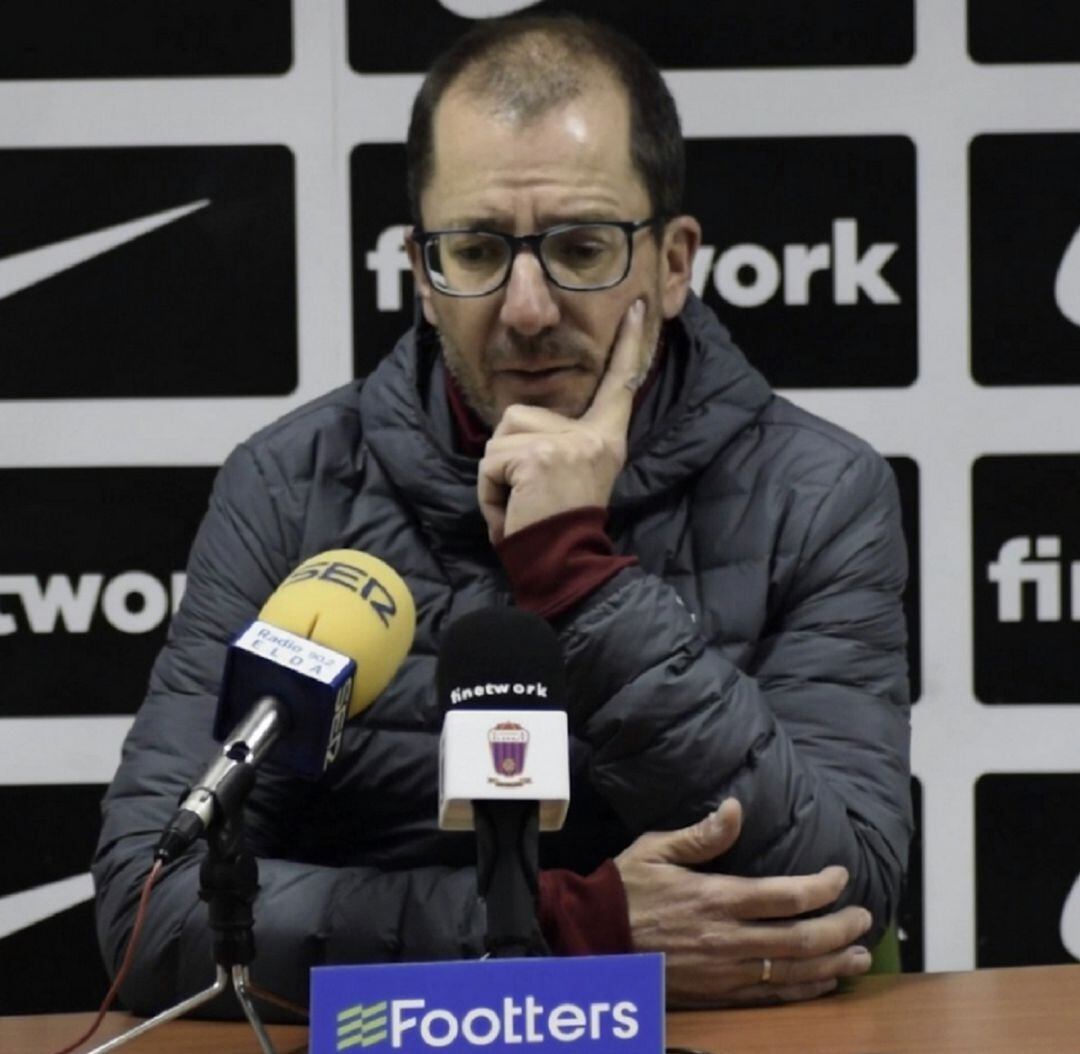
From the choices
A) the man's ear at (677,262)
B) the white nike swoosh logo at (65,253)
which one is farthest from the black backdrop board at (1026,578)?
the white nike swoosh logo at (65,253)

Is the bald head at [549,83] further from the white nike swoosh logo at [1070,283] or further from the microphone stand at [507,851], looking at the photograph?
the microphone stand at [507,851]

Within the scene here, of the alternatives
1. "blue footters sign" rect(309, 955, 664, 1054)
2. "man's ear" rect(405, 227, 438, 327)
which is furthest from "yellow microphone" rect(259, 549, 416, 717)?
"man's ear" rect(405, 227, 438, 327)

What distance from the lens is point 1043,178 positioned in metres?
2.56

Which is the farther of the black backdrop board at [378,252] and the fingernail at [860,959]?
the black backdrop board at [378,252]

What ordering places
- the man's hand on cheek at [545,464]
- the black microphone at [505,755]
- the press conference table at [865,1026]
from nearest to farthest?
the black microphone at [505,755] → the press conference table at [865,1026] → the man's hand on cheek at [545,464]

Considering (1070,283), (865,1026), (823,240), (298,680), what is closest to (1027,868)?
(1070,283)

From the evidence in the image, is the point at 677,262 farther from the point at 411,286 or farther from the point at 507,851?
the point at 507,851

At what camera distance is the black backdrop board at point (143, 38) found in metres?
2.54

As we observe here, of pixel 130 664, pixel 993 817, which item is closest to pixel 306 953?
pixel 130 664

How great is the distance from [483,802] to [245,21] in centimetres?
168

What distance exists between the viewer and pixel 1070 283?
2559 millimetres

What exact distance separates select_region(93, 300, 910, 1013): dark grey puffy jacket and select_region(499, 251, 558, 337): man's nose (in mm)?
184

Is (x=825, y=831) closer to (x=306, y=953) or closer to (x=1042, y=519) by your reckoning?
(x=306, y=953)

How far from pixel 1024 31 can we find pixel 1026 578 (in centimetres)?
75
